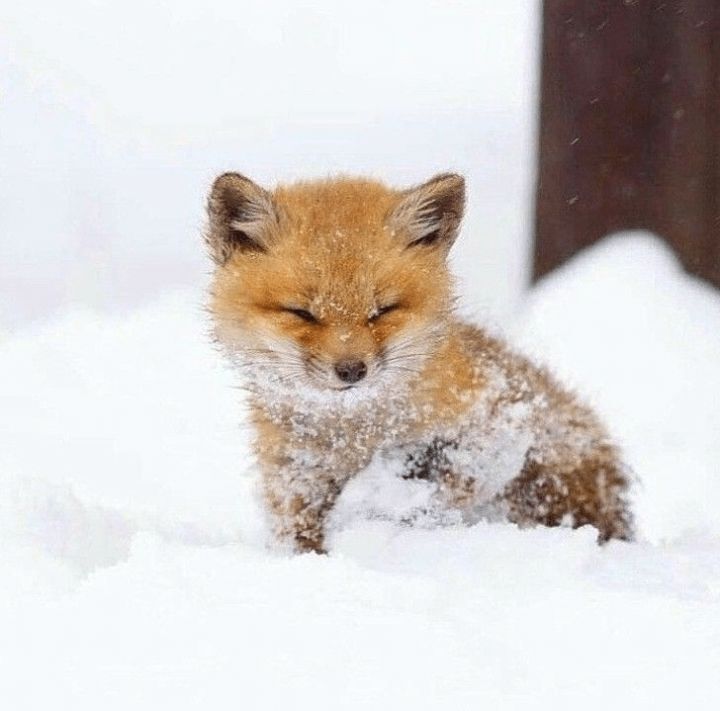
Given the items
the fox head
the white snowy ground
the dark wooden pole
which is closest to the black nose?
the fox head

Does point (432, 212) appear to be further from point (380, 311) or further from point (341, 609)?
point (341, 609)

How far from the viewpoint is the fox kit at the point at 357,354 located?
421cm

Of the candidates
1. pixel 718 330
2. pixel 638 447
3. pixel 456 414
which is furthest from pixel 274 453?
pixel 718 330

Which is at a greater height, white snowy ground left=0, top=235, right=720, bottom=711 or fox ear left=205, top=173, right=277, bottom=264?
fox ear left=205, top=173, right=277, bottom=264

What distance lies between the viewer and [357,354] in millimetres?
4078

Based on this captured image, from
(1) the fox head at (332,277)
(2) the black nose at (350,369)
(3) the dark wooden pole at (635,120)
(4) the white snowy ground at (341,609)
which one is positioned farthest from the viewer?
(3) the dark wooden pole at (635,120)

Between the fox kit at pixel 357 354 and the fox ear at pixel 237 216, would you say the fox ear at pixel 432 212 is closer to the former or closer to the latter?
the fox kit at pixel 357 354

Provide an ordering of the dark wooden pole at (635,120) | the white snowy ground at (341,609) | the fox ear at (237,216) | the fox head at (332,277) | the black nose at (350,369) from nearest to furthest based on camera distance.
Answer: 1. the white snowy ground at (341,609)
2. the black nose at (350,369)
3. the fox head at (332,277)
4. the fox ear at (237,216)
5. the dark wooden pole at (635,120)

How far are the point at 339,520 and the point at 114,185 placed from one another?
9.24 metres

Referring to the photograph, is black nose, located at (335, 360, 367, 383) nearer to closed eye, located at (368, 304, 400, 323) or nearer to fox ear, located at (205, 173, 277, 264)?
closed eye, located at (368, 304, 400, 323)

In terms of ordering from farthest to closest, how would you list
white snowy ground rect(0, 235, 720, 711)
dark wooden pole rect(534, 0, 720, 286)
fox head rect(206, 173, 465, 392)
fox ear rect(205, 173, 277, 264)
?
1. dark wooden pole rect(534, 0, 720, 286)
2. fox ear rect(205, 173, 277, 264)
3. fox head rect(206, 173, 465, 392)
4. white snowy ground rect(0, 235, 720, 711)

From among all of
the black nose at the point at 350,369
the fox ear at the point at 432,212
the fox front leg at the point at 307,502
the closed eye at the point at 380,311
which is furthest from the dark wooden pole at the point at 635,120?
the black nose at the point at 350,369

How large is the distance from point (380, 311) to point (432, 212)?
19.4 inches

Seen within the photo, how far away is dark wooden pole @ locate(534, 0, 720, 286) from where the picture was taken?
8.09 meters
